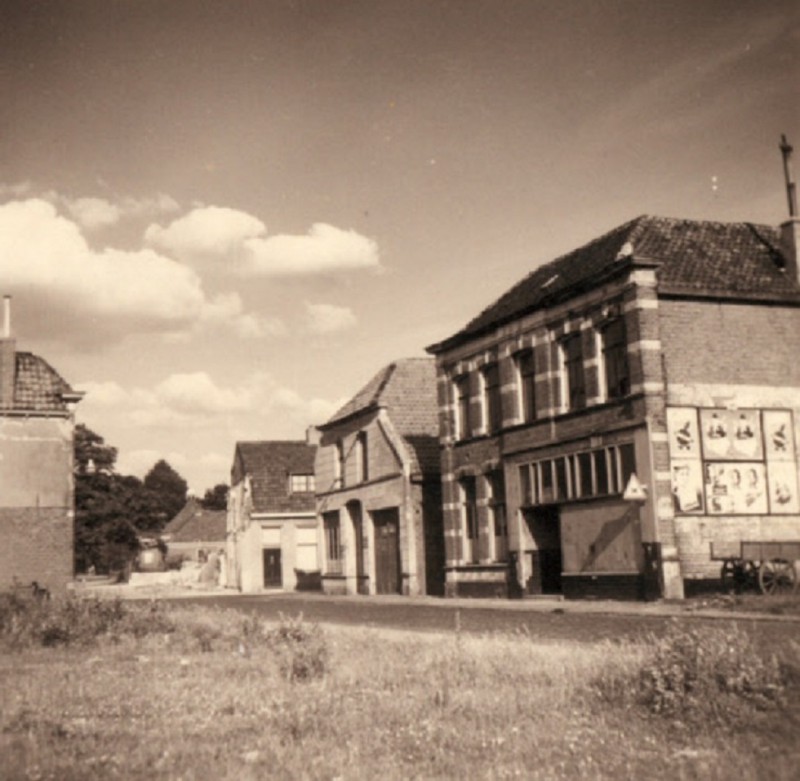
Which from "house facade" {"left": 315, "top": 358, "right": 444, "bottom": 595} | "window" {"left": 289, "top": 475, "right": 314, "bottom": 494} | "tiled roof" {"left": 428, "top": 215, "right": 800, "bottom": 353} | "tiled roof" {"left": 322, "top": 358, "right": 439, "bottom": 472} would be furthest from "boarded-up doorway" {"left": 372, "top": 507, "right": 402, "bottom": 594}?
"window" {"left": 289, "top": 475, "right": 314, "bottom": 494}

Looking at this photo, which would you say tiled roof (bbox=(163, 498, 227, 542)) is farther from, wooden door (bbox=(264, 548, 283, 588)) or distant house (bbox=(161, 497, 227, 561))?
wooden door (bbox=(264, 548, 283, 588))

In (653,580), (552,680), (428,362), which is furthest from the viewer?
(428,362)

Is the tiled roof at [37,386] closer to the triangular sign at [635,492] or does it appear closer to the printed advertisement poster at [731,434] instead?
the triangular sign at [635,492]

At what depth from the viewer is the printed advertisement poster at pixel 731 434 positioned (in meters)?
24.9

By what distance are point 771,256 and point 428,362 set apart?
16.5m

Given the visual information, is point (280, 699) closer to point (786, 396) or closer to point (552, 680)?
point (552, 680)

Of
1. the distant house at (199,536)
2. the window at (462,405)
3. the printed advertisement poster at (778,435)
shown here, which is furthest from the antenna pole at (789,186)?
the distant house at (199,536)

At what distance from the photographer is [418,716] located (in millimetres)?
7973

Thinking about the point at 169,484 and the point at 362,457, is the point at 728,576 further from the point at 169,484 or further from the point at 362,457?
the point at 169,484

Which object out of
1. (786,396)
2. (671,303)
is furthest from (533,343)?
(786,396)

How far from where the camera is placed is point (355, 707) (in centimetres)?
848

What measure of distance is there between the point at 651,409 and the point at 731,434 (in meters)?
2.35

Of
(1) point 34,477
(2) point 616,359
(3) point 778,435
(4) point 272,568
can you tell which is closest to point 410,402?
(1) point 34,477

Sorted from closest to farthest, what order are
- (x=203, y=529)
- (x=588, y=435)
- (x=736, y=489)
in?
1. (x=736, y=489)
2. (x=588, y=435)
3. (x=203, y=529)
